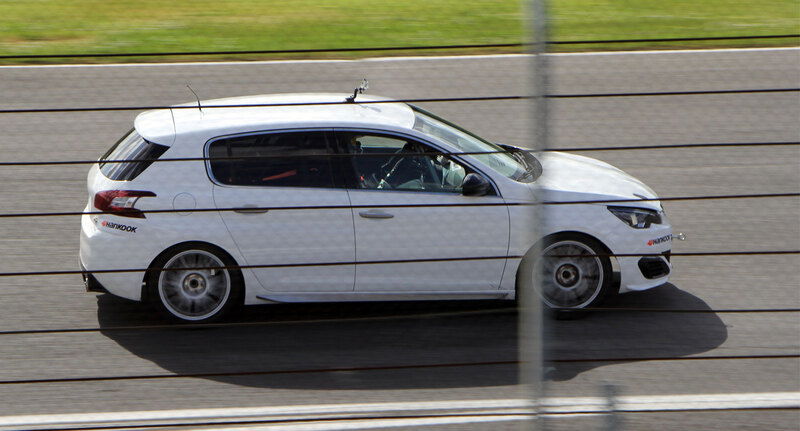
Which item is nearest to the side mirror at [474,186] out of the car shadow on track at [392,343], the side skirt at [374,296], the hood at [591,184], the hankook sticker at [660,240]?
the hood at [591,184]

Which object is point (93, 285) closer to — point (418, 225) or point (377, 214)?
point (377, 214)

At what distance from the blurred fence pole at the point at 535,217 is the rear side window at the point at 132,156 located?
12.4ft

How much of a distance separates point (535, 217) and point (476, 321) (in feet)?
11.2

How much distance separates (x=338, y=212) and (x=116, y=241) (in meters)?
1.37

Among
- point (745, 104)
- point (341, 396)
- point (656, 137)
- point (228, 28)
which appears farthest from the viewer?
point (745, 104)

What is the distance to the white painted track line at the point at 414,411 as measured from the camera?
140 inches

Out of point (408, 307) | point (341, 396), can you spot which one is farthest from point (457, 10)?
point (341, 396)

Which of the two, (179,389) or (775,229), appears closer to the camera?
(179,389)

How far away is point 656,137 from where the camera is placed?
29.0 ft

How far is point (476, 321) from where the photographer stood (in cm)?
607

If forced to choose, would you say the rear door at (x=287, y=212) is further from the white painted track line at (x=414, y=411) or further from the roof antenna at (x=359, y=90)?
the white painted track line at (x=414, y=411)

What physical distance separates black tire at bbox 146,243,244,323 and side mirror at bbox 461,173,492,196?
1480 mm

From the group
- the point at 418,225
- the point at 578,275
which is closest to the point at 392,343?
the point at 418,225

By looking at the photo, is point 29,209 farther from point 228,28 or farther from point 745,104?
point 745,104
